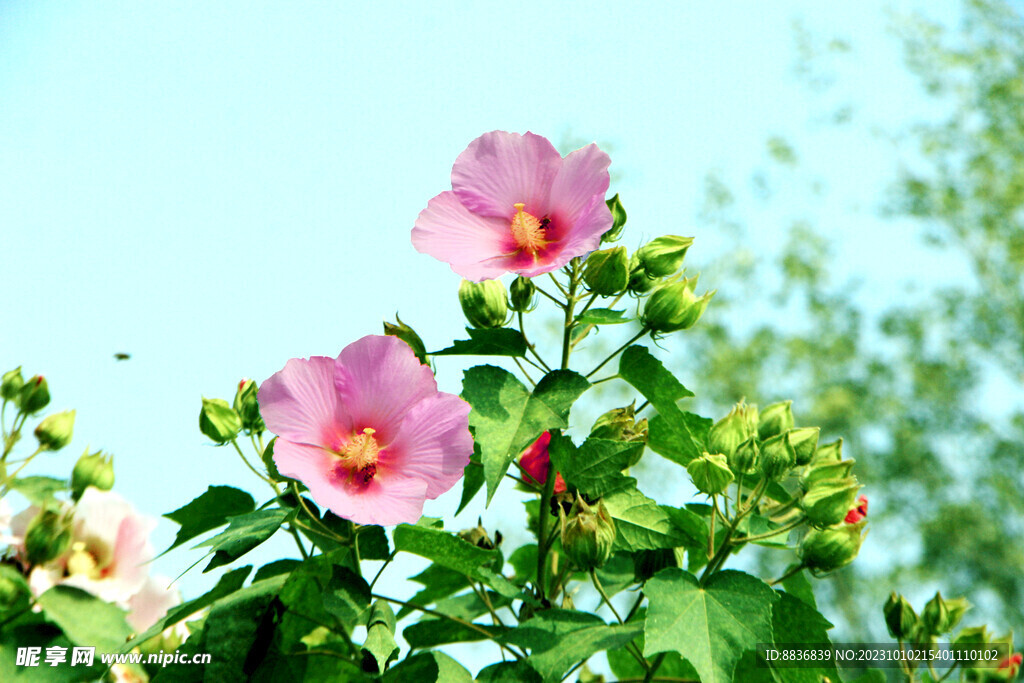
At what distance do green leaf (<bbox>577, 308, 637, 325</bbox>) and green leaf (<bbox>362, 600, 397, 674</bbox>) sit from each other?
0.40 m

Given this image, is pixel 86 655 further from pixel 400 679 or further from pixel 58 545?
pixel 400 679

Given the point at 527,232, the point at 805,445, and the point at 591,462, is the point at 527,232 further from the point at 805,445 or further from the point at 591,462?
the point at 805,445

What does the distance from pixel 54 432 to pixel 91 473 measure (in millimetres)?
136

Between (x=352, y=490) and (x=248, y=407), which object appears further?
(x=248, y=407)

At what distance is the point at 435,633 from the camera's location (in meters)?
1.12

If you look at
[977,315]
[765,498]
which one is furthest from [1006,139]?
[765,498]

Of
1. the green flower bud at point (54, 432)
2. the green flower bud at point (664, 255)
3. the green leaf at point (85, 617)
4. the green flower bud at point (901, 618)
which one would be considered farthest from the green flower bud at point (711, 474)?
the green flower bud at point (54, 432)

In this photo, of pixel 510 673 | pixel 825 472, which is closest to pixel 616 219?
pixel 825 472

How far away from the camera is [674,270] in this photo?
3.44 feet

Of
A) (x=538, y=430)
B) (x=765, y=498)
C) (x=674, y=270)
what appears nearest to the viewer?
(x=538, y=430)

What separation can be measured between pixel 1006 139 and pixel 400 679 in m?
11.9

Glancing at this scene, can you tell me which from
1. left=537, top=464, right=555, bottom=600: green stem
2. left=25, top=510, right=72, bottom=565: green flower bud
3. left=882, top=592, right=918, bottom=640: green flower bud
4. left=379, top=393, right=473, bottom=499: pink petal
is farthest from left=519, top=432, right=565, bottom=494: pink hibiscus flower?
left=25, top=510, right=72, bottom=565: green flower bud

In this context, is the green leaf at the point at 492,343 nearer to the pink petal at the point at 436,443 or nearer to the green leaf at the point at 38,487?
the pink petal at the point at 436,443

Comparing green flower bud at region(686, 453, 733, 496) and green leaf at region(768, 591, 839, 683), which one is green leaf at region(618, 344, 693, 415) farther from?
green leaf at region(768, 591, 839, 683)
